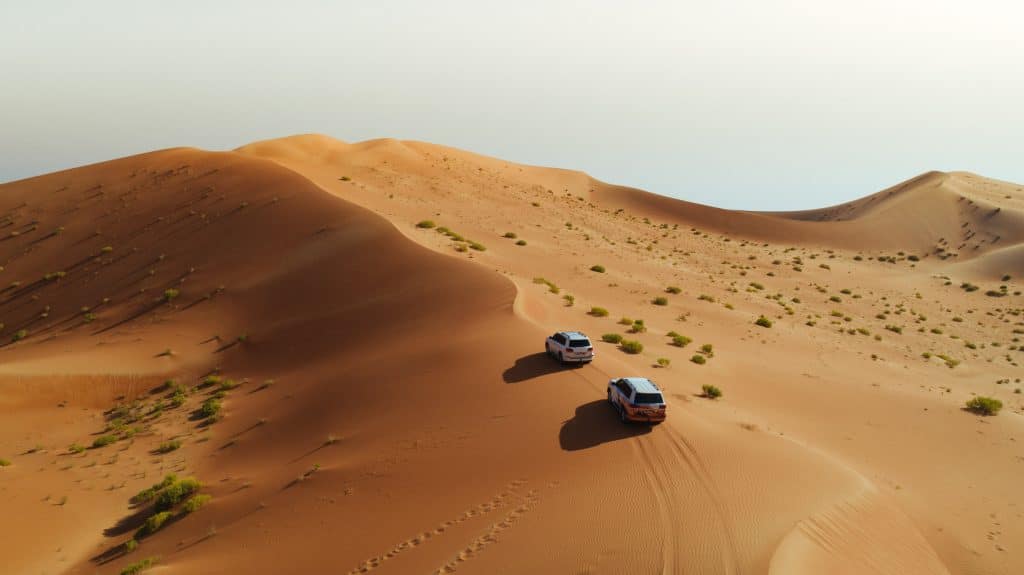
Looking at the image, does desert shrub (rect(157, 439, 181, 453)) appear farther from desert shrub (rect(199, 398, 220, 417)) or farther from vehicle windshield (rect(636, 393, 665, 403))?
vehicle windshield (rect(636, 393, 665, 403))

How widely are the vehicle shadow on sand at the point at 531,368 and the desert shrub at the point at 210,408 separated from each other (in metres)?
12.0

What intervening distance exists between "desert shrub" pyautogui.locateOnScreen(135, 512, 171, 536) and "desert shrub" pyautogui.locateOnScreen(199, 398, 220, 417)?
7.46 meters

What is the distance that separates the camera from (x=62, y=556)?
1683cm

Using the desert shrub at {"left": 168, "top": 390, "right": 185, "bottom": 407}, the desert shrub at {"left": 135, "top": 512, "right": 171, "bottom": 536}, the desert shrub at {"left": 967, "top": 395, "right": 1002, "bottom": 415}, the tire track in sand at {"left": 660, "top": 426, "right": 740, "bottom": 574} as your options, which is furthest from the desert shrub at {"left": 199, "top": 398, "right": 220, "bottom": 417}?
the desert shrub at {"left": 967, "top": 395, "right": 1002, "bottom": 415}

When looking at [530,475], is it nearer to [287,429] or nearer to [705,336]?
[287,429]

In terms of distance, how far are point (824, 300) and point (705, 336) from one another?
20183 mm

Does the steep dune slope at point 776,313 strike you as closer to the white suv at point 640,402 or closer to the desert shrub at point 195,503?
the white suv at point 640,402

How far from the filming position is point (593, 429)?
17188mm

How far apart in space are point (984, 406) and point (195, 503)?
2699cm

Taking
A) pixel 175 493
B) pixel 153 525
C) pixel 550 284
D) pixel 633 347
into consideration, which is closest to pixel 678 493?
pixel 633 347

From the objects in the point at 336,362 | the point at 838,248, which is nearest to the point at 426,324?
the point at 336,362

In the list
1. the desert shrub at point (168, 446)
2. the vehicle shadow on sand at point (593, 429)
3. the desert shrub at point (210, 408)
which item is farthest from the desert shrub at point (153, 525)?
the vehicle shadow on sand at point (593, 429)

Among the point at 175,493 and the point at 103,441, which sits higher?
the point at 175,493

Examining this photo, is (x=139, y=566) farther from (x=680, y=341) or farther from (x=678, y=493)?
(x=680, y=341)
